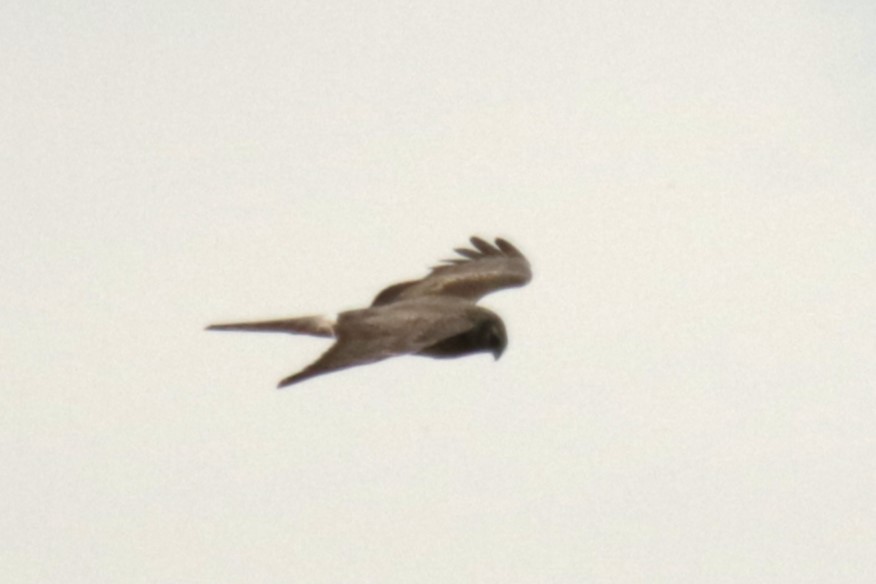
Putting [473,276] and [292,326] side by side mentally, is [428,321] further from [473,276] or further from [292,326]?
[473,276]

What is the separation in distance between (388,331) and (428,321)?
2.90 feet

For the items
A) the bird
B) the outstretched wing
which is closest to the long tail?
the bird

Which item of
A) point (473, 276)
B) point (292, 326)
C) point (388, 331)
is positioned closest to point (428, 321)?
point (388, 331)

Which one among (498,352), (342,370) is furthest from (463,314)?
(342,370)

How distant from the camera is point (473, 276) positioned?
808 inches

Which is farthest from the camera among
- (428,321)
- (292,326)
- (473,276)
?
(473,276)

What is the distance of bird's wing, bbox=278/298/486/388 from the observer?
13.1 meters

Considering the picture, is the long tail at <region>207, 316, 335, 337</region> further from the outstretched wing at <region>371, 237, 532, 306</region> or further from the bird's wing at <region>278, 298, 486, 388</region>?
the outstretched wing at <region>371, 237, 532, 306</region>

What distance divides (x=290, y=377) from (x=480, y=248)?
9807 millimetres

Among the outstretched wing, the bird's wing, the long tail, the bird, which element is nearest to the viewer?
the bird's wing

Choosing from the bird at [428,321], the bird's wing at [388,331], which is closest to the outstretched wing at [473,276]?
the bird at [428,321]

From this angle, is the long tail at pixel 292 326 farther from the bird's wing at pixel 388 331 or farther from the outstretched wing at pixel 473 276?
the outstretched wing at pixel 473 276

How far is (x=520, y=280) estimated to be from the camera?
20.9 metres

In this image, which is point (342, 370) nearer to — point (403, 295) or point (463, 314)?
point (463, 314)
